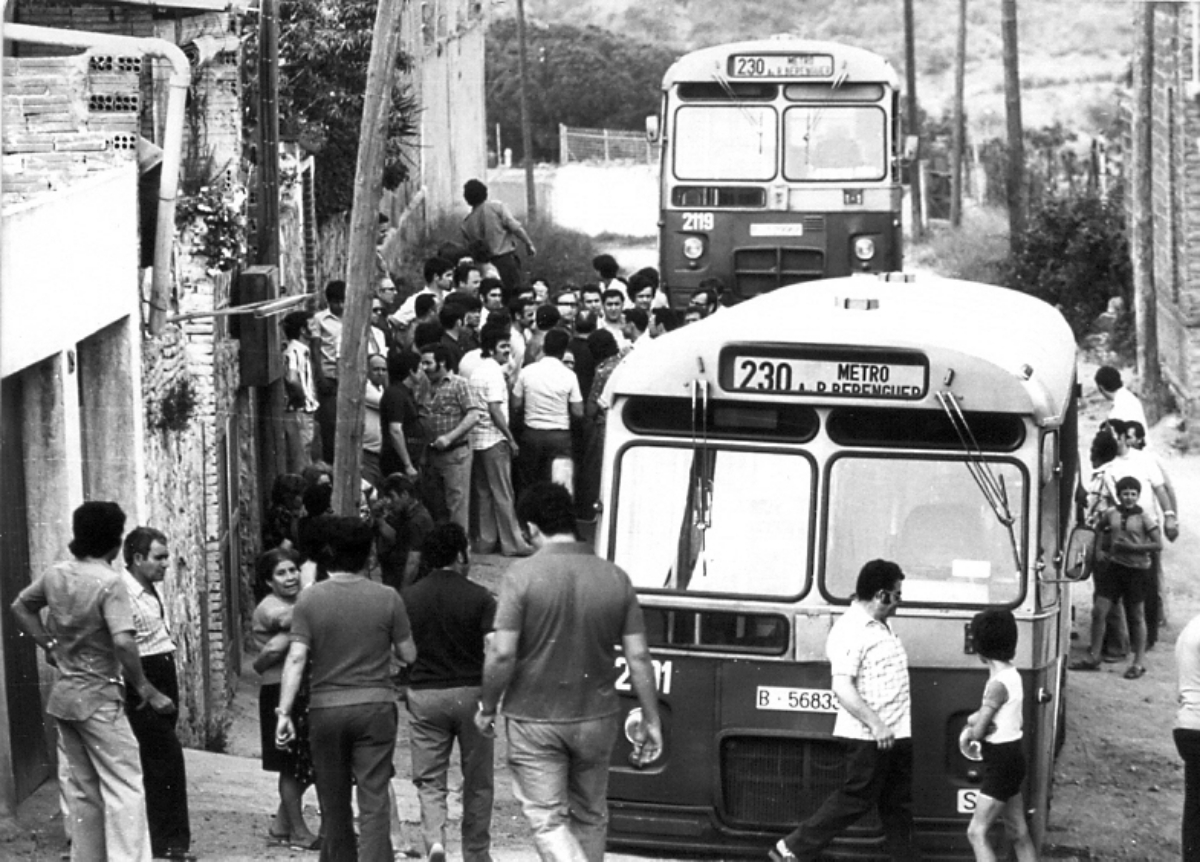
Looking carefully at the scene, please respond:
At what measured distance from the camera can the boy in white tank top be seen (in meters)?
8.58

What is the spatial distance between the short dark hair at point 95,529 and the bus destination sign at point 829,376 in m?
2.58

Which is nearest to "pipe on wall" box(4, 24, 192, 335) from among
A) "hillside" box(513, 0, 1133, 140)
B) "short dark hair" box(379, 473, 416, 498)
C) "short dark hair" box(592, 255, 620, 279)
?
"short dark hair" box(379, 473, 416, 498)

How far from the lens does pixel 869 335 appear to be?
888 centimetres

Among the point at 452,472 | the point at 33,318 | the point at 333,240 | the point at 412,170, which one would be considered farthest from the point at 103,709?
the point at 412,170

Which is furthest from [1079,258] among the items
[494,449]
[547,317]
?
[494,449]

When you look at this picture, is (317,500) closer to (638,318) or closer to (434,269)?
(638,318)

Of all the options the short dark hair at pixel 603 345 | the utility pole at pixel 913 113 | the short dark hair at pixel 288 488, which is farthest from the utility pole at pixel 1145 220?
the utility pole at pixel 913 113

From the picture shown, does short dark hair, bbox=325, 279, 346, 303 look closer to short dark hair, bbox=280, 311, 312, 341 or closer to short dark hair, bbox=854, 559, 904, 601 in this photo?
short dark hair, bbox=280, 311, 312, 341

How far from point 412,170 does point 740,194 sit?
39.1ft

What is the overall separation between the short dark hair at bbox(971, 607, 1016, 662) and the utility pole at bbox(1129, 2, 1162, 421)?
16.0 meters

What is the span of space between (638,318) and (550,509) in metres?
9.20

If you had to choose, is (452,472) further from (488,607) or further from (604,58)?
(604,58)

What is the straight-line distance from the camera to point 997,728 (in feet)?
28.2

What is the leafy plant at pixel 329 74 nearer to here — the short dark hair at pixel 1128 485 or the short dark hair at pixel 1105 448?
the short dark hair at pixel 1105 448
